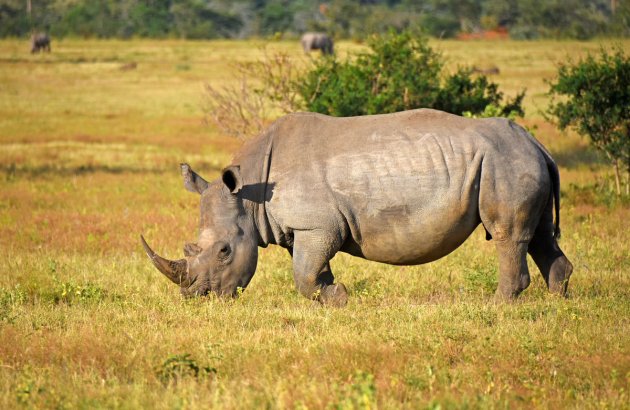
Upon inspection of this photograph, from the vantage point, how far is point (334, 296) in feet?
30.1

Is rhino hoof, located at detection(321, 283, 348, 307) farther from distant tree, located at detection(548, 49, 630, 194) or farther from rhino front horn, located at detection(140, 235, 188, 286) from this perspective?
distant tree, located at detection(548, 49, 630, 194)

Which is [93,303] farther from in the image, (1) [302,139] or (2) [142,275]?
(1) [302,139]

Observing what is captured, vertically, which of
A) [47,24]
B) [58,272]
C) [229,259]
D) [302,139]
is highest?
[302,139]

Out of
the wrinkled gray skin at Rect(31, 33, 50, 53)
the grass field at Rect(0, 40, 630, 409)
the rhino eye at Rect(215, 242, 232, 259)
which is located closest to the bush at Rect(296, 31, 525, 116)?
the grass field at Rect(0, 40, 630, 409)

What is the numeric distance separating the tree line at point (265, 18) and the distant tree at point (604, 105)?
4773 cm

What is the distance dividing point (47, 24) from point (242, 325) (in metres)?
80.9

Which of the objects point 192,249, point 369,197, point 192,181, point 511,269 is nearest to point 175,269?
point 192,249

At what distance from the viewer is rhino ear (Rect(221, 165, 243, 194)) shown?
8992mm

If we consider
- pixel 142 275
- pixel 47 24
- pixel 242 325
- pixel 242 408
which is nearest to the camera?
pixel 242 408

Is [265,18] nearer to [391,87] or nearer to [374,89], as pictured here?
[374,89]

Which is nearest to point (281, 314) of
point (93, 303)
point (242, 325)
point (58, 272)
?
point (242, 325)

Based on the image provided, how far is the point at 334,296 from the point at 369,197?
0.93 metres

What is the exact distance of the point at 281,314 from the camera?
8.80 m

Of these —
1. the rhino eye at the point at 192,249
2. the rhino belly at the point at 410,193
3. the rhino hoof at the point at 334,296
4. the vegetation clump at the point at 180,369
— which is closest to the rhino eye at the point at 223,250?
the rhino eye at the point at 192,249
